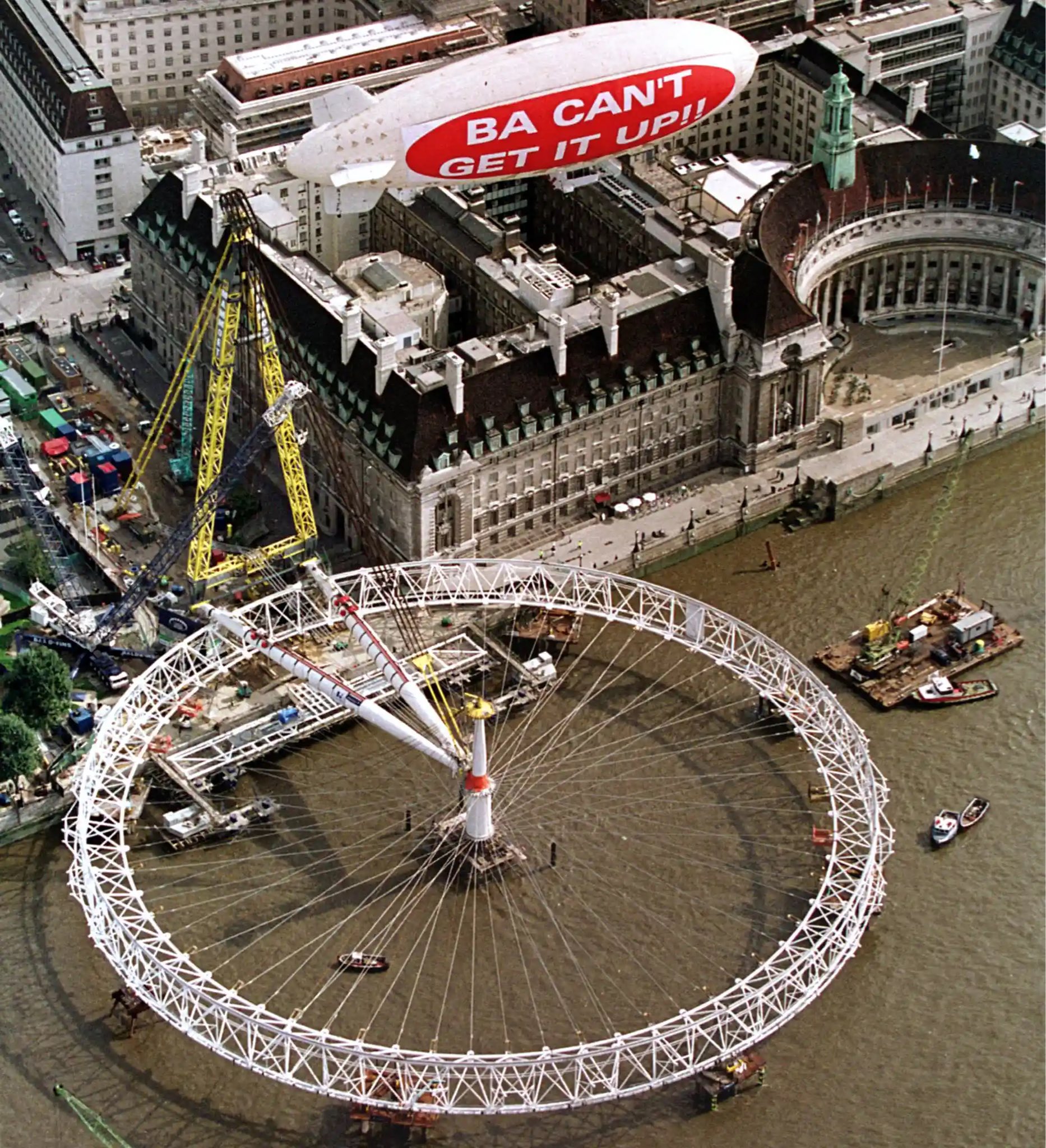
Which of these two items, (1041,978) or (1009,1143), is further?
(1041,978)

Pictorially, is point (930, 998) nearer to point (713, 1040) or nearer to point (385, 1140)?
point (713, 1040)

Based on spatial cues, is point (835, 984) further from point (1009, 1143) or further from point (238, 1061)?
point (238, 1061)

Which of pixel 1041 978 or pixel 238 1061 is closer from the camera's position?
pixel 238 1061

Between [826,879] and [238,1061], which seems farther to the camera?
[826,879]

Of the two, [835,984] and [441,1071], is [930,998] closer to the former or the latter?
[835,984]

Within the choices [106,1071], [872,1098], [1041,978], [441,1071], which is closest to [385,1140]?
[441,1071]

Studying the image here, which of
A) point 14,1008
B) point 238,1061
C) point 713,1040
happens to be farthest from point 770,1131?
point 14,1008

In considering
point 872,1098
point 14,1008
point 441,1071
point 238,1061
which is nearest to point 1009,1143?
point 872,1098
